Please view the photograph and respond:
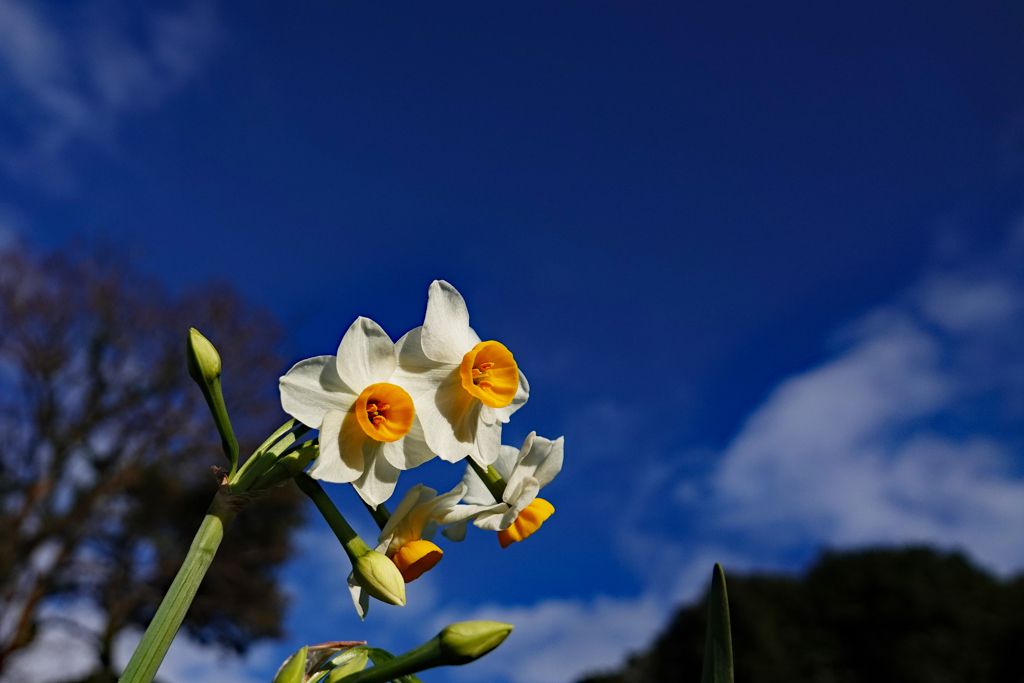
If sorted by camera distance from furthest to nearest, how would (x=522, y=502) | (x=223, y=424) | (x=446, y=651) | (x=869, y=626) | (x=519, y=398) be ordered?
(x=869, y=626) → (x=519, y=398) → (x=522, y=502) → (x=223, y=424) → (x=446, y=651)

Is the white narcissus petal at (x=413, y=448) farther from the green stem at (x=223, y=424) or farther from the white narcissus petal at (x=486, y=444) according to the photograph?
the green stem at (x=223, y=424)

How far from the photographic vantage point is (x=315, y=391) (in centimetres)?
75

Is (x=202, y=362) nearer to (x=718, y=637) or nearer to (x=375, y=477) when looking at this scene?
(x=375, y=477)

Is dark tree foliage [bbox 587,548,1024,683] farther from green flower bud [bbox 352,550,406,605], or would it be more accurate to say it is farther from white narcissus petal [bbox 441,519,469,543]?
green flower bud [bbox 352,550,406,605]

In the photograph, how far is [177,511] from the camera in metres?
13.1

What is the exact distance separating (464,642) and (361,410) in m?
0.28

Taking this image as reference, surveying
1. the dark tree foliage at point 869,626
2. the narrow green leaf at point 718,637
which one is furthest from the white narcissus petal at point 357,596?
Result: the dark tree foliage at point 869,626

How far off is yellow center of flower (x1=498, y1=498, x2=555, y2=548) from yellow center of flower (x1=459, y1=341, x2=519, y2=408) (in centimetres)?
15

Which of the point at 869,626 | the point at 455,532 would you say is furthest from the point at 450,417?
the point at 869,626

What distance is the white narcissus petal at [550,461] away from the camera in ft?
2.59

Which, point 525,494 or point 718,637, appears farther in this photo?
point 525,494

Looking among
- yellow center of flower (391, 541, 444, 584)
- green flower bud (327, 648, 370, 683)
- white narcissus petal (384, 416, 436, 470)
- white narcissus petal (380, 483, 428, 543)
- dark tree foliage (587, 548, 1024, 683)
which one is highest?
dark tree foliage (587, 548, 1024, 683)

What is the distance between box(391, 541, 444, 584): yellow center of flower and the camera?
0.74 metres

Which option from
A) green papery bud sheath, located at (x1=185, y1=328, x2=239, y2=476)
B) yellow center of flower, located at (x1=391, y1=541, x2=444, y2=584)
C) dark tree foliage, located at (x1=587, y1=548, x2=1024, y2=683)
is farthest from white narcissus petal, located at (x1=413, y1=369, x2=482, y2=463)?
dark tree foliage, located at (x1=587, y1=548, x2=1024, y2=683)
